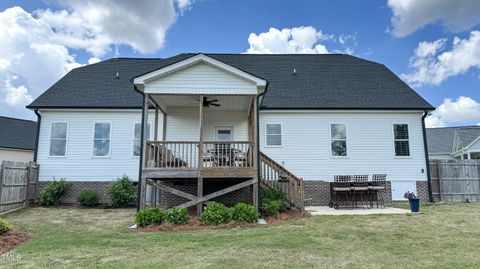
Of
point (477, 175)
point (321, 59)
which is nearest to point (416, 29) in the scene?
point (321, 59)

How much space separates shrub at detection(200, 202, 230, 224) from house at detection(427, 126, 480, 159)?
59.7ft

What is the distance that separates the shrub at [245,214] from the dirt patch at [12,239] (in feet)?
16.8

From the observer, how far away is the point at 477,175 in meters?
14.0

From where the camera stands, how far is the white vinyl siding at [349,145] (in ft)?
44.0

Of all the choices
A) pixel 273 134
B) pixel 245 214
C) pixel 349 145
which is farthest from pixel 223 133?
pixel 349 145

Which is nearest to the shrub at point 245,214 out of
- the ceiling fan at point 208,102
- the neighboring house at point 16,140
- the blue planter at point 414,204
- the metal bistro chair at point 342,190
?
the metal bistro chair at point 342,190

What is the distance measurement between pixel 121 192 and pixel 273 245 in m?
8.20

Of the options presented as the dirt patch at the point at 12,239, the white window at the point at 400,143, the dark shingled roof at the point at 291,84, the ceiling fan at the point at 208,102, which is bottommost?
the dirt patch at the point at 12,239

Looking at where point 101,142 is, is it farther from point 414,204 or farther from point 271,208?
point 414,204

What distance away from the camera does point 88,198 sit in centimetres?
1247

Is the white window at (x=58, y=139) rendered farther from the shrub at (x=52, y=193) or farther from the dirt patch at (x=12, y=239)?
the dirt patch at (x=12, y=239)

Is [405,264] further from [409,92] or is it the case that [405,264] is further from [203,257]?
[409,92]

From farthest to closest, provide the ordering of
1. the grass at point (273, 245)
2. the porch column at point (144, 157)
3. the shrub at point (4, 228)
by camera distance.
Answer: the porch column at point (144, 157), the shrub at point (4, 228), the grass at point (273, 245)

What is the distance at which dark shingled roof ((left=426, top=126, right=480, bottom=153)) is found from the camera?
21141 millimetres
